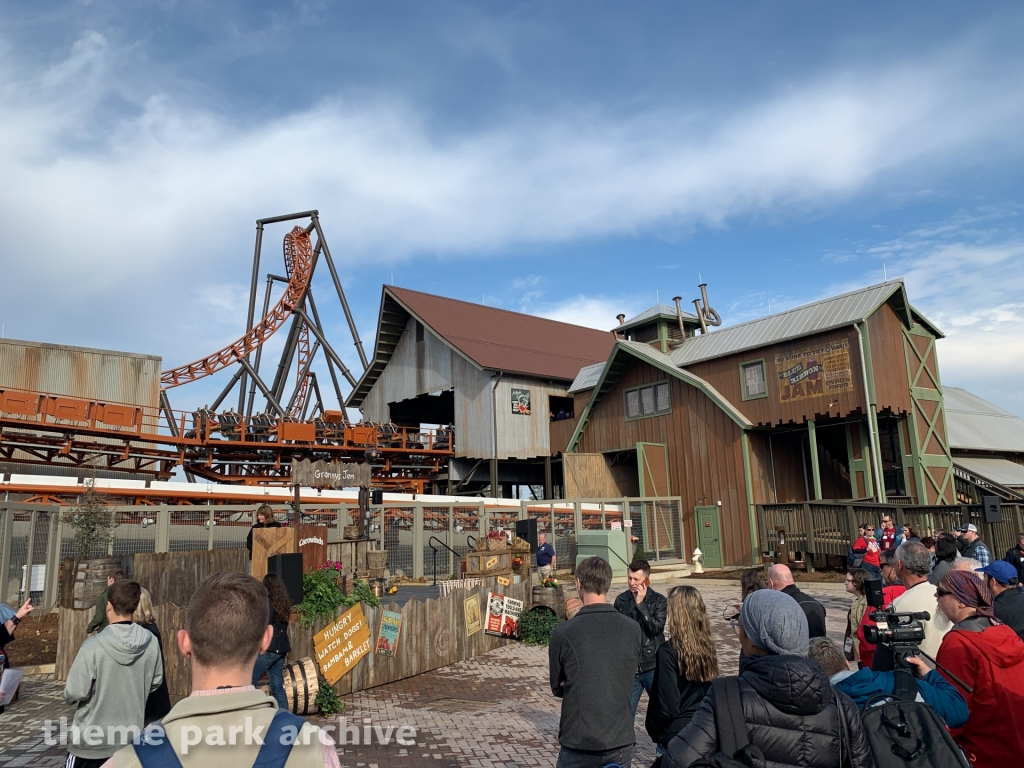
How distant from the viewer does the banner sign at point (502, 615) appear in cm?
1202

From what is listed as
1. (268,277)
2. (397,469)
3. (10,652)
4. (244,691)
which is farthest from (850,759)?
(268,277)

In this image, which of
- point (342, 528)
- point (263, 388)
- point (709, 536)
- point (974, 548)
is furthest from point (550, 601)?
point (263, 388)

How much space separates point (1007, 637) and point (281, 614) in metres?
5.62

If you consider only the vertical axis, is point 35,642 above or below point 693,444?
below

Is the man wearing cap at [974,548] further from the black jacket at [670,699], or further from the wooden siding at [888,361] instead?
the wooden siding at [888,361]

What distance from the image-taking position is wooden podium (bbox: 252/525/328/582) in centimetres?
902

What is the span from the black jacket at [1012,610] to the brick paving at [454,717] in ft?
5.30

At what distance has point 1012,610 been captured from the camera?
4.50 meters

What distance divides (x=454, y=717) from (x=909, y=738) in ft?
20.1

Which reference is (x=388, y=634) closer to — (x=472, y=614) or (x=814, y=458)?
(x=472, y=614)

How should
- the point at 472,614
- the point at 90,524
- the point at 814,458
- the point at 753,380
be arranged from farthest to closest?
the point at 753,380, the point at 814,458, the point at 90,524, the point at 472,614

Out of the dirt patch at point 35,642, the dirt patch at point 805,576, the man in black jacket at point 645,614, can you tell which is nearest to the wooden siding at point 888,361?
the dirt patch at point 805,576

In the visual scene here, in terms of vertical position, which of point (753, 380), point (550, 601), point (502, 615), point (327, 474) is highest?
point (753, 380)

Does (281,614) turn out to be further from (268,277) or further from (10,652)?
(268,277)
